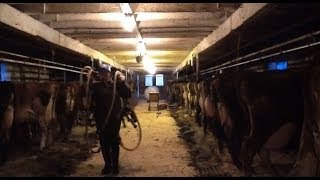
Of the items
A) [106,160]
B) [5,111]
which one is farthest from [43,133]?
[106,160]

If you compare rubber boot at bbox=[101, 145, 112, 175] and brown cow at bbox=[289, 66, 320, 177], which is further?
rubber boot at bbox=[101, 145, 112, 175]

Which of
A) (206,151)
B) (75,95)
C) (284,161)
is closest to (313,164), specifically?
(284,161)

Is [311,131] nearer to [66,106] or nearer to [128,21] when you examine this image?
[128,21]

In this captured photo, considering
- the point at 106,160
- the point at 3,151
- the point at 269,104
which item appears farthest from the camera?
the point at 3,151

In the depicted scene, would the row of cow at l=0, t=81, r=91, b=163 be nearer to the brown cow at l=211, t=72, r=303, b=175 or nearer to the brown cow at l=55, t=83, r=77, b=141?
the brown cow at l=55, t=83, r=77, b=141

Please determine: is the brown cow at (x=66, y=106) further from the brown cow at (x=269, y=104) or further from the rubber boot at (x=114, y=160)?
the brown cow at (x=269, y=104)

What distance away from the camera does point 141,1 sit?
5.57 meters

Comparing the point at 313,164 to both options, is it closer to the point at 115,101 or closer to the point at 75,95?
the point at 115,101

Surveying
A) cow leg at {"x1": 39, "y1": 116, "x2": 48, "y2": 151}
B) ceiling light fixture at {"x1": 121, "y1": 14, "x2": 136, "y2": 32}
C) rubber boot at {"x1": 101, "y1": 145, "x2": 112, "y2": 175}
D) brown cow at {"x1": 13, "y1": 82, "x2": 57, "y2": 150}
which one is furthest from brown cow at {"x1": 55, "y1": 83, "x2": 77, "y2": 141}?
Result: rubber boot at {"x1": 101, "y1": 145, "x2": 112, "y2": 175}

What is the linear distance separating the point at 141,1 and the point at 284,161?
3.03 m

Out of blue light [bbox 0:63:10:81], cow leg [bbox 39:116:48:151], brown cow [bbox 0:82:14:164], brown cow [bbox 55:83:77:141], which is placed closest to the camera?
brown cow [bbox 0:82:14:164]

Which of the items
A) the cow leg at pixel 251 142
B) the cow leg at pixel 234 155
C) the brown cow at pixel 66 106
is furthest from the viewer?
the brown cow at pixel 66 106

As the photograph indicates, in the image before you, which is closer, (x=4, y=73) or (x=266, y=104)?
(x=266, y=104)

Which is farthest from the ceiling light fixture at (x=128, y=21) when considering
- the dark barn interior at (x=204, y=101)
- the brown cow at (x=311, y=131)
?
the brown cow at (x=311, y=131)
